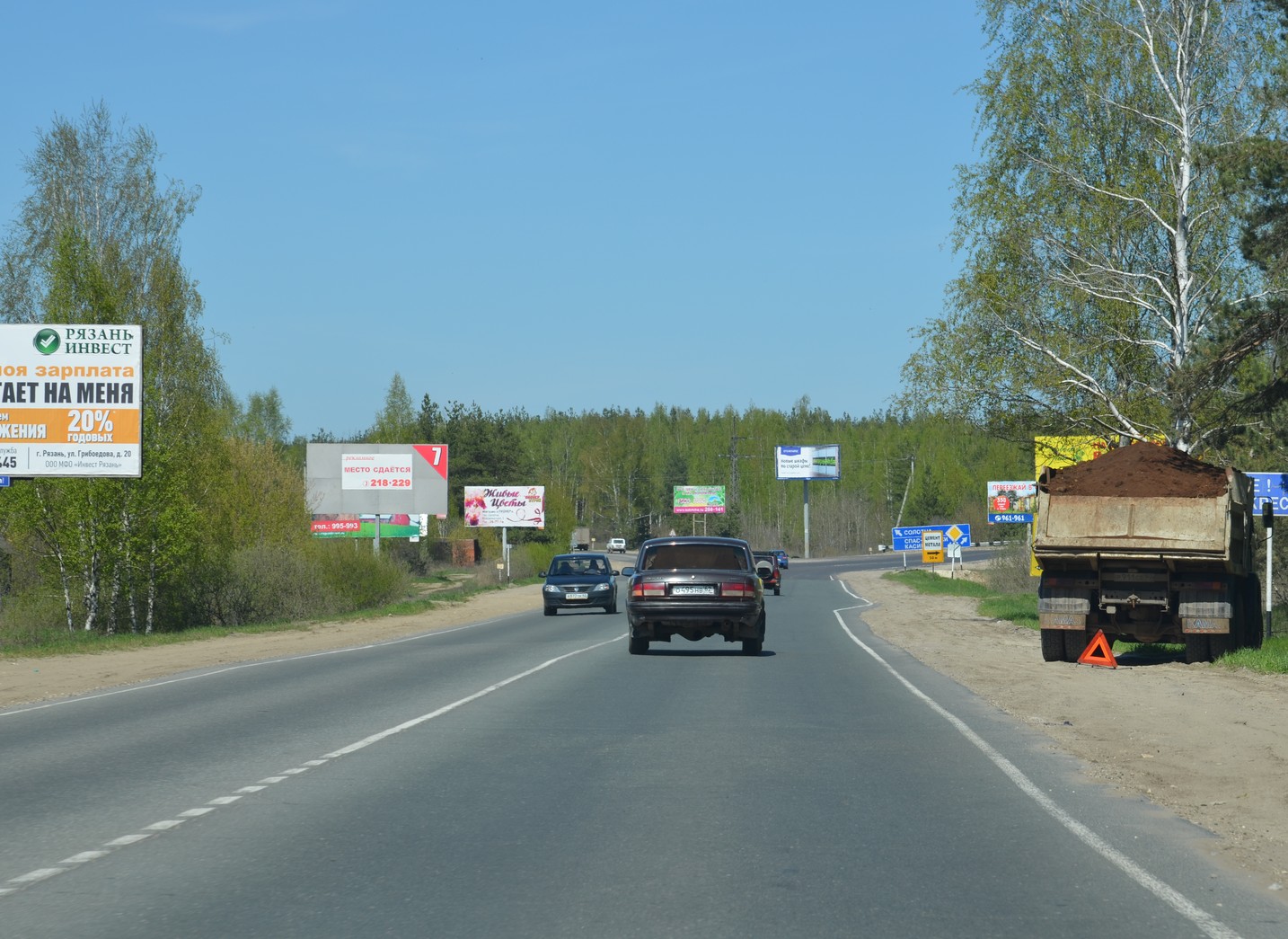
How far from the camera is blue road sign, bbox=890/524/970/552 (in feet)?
→ 208

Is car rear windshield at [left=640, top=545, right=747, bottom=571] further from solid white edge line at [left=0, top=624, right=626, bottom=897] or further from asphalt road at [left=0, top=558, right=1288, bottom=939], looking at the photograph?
asphalt road at [left=0, top=558, right=1288, bottom=939]

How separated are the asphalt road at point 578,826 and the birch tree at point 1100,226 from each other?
15403 millimetres

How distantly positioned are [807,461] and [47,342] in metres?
113

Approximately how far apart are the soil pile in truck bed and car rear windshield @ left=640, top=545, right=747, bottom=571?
15.6ft

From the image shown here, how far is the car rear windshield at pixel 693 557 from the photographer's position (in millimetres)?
23203

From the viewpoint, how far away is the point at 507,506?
88.7 m

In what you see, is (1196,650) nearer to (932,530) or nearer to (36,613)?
(36,613)

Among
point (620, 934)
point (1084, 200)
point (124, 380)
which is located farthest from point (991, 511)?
point (620, 934)

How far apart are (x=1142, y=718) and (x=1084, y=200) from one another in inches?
713

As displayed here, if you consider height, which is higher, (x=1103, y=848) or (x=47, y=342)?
(x=47, y=342)

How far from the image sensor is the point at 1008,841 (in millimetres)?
8078

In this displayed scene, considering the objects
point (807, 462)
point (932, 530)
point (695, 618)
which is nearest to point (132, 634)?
point (695, 618)

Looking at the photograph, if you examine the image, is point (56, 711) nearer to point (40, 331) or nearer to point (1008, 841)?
point (1008, 841)

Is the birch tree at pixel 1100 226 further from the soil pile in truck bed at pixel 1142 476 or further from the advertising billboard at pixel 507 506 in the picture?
the advertising billboard at pixel 507 506
